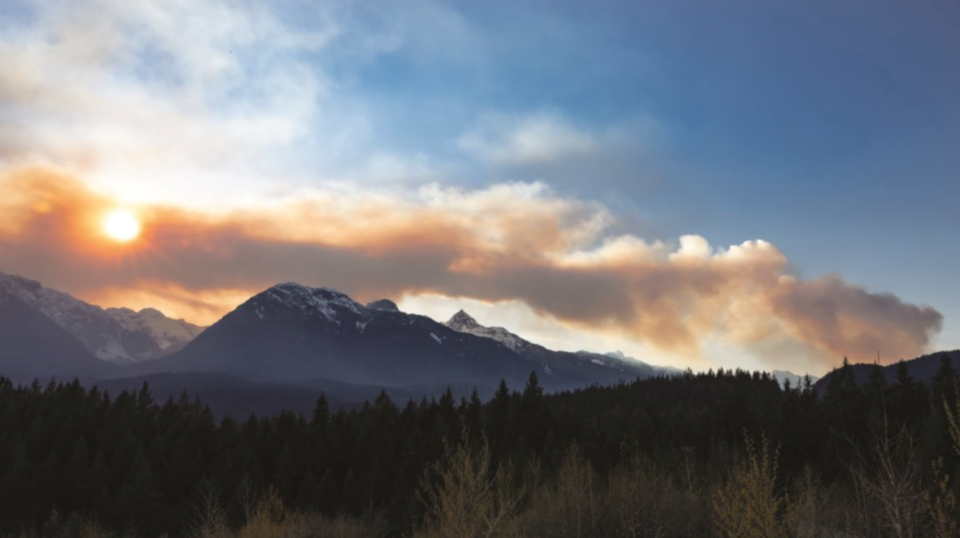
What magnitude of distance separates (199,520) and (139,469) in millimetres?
12357

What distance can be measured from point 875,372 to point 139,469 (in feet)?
410

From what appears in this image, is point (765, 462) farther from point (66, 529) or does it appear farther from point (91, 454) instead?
point (91, 454)

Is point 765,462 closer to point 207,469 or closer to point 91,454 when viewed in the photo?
point 207,469

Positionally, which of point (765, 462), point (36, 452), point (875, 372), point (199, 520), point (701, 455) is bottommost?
point (199, 520)

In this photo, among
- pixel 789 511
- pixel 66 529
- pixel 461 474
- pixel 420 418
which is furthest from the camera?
pixel 420 418

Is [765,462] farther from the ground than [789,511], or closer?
farther from the ground

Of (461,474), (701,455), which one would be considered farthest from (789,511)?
(701,455)

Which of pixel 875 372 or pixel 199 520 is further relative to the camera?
pixel 875 372

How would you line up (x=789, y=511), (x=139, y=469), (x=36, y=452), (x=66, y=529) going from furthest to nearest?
(x=36, y=452)
(x=139, y=469)
(x=66, y=529)
(x=789, y=511)

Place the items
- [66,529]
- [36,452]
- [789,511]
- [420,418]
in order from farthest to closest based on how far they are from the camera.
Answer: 1. [420,418]
2. [36,452]
3. [66,529]
4. [789,511]

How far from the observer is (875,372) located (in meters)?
112

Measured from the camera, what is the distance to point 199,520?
100062 mm

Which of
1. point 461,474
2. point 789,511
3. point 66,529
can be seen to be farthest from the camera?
point 66,529

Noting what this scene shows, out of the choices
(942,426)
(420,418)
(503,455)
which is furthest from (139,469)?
(942,426)
